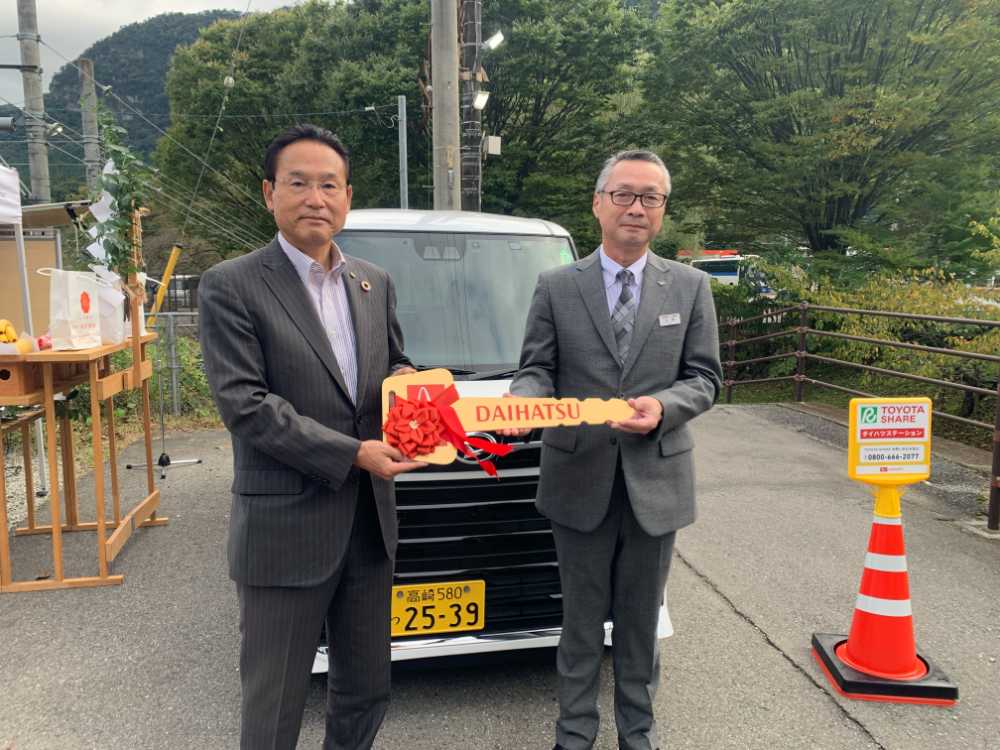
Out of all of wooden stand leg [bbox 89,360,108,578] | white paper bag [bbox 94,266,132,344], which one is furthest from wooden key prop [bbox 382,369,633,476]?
white paper bag [bbox 94,266,132,344]

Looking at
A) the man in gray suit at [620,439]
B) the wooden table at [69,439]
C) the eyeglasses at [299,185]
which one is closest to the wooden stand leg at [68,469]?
the wooden table at [69,439]

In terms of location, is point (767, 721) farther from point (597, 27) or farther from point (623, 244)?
point (597, 27)

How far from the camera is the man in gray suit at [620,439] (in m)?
2.45

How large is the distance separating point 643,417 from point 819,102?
14.1 meters

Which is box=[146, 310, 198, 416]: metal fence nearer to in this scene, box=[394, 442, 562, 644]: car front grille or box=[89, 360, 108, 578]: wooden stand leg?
box=[89, 360, 108, 578]: wooden stand leg

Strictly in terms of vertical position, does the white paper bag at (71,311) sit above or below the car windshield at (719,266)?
below

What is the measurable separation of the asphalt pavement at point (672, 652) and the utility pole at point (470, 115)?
22.0 feet

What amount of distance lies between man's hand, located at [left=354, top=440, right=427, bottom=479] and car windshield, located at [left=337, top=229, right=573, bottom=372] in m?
1.55

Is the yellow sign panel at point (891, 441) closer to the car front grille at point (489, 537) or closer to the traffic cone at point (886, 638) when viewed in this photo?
the traffic cone at point (886, 638)

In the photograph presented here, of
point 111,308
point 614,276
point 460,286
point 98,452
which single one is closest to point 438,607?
point 614,276

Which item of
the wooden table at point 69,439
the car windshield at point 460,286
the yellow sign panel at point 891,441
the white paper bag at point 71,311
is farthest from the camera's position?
the wooden table at point 69,439

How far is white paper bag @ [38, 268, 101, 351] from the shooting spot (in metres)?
4.09

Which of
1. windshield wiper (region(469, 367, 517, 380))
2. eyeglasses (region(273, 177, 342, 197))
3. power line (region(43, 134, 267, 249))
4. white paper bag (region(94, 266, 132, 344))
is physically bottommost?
windshield wiper (region(469, 367, 517, 380))

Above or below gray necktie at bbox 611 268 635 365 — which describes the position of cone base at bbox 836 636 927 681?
below
